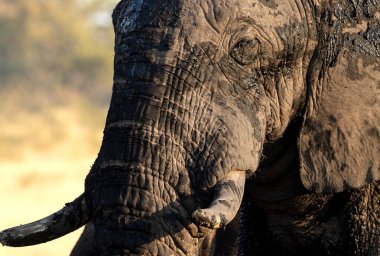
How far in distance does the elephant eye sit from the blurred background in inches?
356

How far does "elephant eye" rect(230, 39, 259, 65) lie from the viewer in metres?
4.54

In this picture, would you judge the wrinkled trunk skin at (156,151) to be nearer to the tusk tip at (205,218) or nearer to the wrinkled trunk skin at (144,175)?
the wrinkled trunk skin at (144,175)

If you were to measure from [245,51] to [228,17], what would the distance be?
14 cm

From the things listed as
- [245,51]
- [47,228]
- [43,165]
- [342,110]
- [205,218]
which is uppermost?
[43,165]

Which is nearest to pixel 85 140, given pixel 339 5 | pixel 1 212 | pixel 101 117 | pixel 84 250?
pixel 101 117

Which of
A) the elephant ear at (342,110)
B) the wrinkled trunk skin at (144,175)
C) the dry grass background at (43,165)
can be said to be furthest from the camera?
the dry grass background at (43,165)

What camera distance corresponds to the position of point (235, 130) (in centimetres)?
Answer: 440

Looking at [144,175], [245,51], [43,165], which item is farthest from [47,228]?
[43,165]

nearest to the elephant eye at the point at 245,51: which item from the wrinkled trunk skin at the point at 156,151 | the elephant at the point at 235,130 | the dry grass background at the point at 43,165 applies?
the elephant at the point at 235,130

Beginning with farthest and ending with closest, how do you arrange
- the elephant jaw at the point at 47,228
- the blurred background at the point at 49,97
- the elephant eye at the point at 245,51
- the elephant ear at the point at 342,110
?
the blurred background at the point at 49,97 → the elephant ear at the point at 342,110 → the elephant eye at the point at 245,51 → the elephant jaw at the point at 47,228

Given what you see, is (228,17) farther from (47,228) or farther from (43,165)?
(43,165)

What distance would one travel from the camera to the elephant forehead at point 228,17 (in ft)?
14.6

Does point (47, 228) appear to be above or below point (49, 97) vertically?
below

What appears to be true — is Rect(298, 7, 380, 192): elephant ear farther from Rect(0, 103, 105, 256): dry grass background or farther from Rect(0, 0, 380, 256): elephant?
Rect(0, 103, 105, 256): dry grass background
